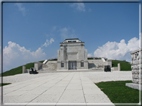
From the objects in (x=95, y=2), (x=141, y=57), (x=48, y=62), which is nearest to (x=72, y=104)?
(x=95, y=2)

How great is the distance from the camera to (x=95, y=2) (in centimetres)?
538

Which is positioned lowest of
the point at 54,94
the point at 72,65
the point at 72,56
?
the point at 54,94

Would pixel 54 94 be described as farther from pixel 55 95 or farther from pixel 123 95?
pixel 123 95

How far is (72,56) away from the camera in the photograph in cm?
Answer: 5012

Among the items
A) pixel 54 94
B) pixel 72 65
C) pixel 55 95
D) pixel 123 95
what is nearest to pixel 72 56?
pixel 72 65

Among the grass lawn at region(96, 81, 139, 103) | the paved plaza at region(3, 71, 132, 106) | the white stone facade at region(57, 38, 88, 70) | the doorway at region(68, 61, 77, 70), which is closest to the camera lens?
the paved plaza at region(3, 71, 132, 106)

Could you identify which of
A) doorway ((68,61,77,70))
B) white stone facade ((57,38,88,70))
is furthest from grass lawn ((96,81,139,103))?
doorway ((68,61,77,70))

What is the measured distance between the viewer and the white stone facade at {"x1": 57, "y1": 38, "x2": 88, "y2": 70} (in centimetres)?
4828

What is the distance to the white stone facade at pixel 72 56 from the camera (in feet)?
158

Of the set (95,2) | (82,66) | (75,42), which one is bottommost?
(82,66)

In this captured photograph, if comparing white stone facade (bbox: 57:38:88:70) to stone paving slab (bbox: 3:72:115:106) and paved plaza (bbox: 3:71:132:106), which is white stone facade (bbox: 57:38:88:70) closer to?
paved plaza (bbox: 3:71:132:106)

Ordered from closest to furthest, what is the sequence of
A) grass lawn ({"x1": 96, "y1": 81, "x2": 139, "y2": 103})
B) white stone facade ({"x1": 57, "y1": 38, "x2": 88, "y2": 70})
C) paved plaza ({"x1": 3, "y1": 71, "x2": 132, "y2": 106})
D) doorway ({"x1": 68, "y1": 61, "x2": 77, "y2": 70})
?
paved plaza ({"x1": 3, "y1": 71, "x2": 132, "y2": 106}) < grass lawn ({"x1": 96, "y1": 81, "x2": 139, "y2": 103}) < white stone facade ({"x1": 57, "y1": 38, "x2": 88, "y2": 70}) < doorway ({"x1": 68, "y1": 61, "x2": 77, "y2": 70})

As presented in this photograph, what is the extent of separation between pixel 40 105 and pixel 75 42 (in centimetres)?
4493

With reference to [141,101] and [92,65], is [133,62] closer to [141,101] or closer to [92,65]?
[141,101]
